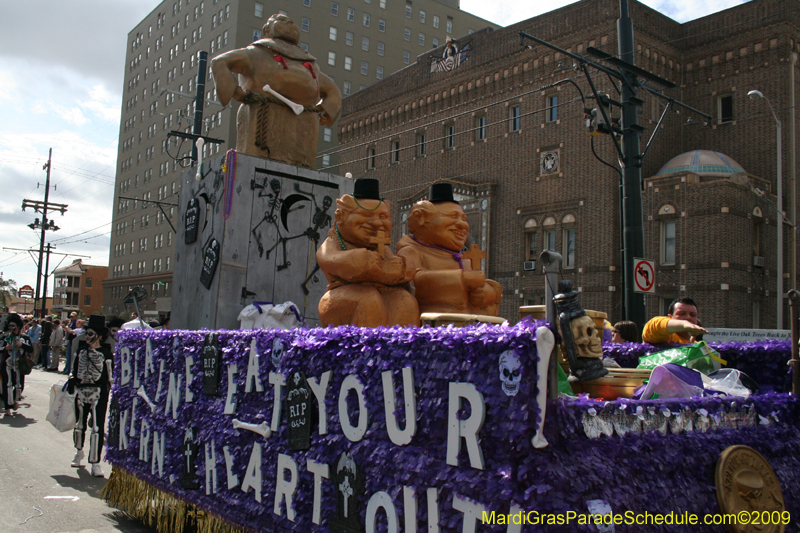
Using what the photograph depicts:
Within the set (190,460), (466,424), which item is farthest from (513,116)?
(466,424)

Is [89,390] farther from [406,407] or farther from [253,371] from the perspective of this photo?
[406,407]

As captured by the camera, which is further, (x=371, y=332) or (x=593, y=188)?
(x=593, y=188)

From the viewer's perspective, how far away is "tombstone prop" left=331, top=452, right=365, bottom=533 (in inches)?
124

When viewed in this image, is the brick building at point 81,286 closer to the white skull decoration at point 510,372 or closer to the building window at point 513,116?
the building window at point 513,116

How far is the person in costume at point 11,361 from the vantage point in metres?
11.7

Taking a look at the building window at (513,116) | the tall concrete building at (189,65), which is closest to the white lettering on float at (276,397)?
the building window at (513,116)

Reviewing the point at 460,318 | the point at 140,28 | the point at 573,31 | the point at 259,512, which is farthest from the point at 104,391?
the point at 140,28

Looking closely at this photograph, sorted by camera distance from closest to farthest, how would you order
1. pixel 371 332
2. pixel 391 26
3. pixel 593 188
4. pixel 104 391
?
pixel 371 332 < pixel 104 391 < pixel 593 188 < pixel 391 26

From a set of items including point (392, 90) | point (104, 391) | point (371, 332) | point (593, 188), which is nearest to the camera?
point (371, 332)

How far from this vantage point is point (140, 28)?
Result: 65812 millimetres

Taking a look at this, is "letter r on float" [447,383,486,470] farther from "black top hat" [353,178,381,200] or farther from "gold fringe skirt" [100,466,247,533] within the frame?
"black top hat" [353,178,381,200]

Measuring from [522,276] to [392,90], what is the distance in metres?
13.1

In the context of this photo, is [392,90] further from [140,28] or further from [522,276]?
[140,28]

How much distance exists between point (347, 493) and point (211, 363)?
74.2 inches
